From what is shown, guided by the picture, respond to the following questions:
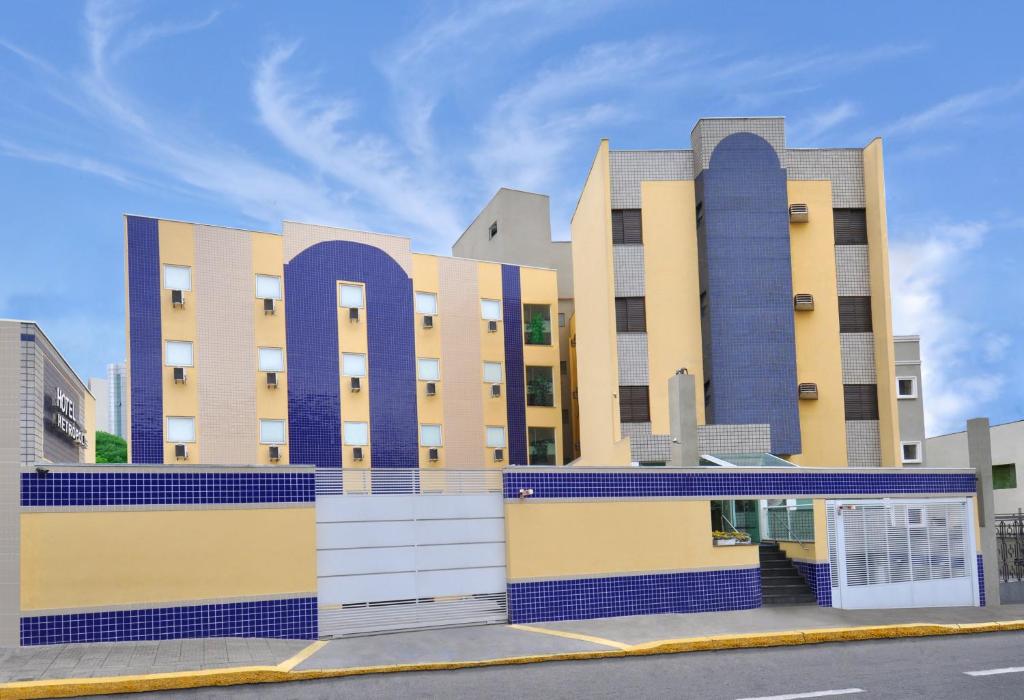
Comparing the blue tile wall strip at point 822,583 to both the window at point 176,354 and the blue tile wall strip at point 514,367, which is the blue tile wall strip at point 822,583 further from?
the window at point 176,354

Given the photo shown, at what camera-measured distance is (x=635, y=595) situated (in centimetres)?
2000

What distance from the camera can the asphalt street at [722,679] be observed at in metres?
12.8

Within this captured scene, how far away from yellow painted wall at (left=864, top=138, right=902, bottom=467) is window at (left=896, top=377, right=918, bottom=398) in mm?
11653

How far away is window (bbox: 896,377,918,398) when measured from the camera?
142ft

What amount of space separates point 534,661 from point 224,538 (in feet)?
17.9

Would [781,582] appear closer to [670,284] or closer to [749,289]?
[749,289]

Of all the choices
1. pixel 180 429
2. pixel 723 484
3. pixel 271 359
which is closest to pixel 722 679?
pixel 723 484

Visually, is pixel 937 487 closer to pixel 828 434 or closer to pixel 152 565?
pixel 828 434

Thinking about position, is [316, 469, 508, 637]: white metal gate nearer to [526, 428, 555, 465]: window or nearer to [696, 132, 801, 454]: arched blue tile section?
[696, 132, 801, 454]: arched blue tile section

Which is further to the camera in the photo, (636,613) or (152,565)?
(636,613)

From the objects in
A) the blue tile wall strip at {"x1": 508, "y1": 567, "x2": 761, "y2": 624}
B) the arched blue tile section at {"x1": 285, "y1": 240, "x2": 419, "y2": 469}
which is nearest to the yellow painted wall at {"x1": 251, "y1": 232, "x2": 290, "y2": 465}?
the arched blue tile section at {"x1": 285, "y1": 240, "x2": 419, "y2": 469}

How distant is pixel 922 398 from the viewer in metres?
43.2

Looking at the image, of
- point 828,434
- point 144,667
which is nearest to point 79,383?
point 144,667

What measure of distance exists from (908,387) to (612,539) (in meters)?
28.3
